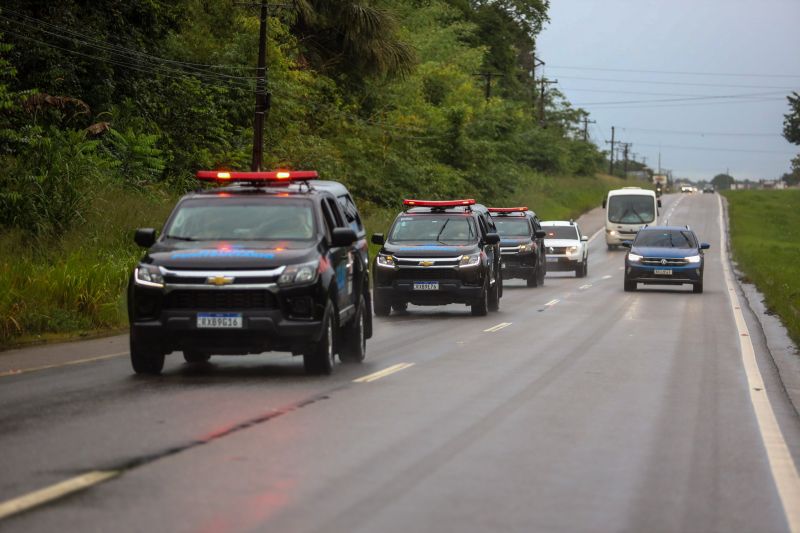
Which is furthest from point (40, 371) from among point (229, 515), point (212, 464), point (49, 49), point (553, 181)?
point (553, 181)

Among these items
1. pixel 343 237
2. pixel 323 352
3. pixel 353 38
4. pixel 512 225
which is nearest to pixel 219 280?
pixel 323 352

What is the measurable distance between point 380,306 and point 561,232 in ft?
72.7

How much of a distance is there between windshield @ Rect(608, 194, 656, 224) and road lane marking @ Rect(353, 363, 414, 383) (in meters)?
56.8

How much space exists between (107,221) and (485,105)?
50.4 m

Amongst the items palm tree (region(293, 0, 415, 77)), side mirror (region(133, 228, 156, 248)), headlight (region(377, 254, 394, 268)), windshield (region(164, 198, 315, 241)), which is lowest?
headlight (region(377, 254, 394, 268))

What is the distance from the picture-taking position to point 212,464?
888cm

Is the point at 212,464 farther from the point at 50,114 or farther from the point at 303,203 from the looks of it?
the point at 50,114

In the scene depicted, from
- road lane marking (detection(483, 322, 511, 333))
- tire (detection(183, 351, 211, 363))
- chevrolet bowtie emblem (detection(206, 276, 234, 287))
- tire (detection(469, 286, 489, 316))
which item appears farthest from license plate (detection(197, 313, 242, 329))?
tire (detection(469, 286, 489, 316))

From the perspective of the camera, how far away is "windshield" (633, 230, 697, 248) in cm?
3778

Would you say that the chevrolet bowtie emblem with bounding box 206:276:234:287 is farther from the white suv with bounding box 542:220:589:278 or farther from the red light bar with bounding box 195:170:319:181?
the white suv with bounding box 542:220:589:278

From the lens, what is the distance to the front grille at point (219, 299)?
14039 millimetres

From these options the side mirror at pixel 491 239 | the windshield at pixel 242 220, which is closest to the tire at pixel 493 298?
the side mirror at pixel 491 239

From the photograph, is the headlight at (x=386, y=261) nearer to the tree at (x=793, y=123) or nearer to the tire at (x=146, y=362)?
the tire at (x=146, y=362)

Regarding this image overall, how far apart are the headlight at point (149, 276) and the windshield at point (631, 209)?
194 feet
